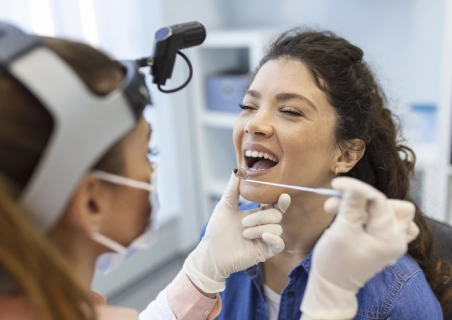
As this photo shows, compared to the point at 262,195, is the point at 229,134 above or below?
below

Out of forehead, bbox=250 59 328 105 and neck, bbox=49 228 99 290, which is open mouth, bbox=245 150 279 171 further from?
neck, bbox=49 228 99 290

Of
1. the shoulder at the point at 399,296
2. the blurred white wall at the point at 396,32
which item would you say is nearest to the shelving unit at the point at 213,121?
the blurred white wall at the point at 396,32

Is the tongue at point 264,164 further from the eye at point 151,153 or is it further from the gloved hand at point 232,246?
the eye at point 151,153

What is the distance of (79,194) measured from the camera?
0.68 meters

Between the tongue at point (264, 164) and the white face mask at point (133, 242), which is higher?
the white face mask at point (133, 242)

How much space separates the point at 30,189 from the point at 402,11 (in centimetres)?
226

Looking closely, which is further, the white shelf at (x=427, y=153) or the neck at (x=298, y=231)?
the white shelf at (x=427, y=153)

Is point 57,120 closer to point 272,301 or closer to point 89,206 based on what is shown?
point 89,206

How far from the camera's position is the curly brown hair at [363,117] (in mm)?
1249

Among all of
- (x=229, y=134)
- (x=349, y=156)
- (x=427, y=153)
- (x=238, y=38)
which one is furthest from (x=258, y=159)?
(x=229, y=134)

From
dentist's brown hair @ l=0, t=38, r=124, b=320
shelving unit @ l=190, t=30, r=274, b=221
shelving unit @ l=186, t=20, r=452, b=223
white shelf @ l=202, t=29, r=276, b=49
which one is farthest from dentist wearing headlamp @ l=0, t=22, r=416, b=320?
shelving unit @ l=190, t=30, r=274, b=221

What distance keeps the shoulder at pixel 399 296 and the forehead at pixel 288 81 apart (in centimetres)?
49

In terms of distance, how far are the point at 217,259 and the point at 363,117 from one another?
0.58 m

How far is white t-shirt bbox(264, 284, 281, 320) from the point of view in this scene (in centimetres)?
131
